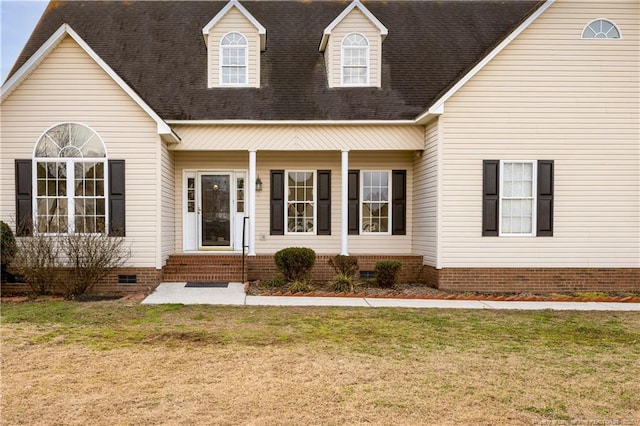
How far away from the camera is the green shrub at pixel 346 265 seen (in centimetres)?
1267

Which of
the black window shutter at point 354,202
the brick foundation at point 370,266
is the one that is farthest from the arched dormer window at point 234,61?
the brick foundation at point 370,266

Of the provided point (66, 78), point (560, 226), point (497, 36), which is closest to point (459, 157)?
point (560, 226)

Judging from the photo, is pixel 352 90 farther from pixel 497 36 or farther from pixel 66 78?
pixel 66 78

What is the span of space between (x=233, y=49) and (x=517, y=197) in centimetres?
840

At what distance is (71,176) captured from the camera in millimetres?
11953

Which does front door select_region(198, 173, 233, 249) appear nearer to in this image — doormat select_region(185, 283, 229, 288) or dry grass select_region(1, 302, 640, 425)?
doormat select_region(185, 283, 229, 288)

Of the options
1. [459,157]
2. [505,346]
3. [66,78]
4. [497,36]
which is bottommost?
[505,346]

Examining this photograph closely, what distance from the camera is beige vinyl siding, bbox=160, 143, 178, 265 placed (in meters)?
12.6

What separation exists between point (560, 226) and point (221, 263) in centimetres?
824

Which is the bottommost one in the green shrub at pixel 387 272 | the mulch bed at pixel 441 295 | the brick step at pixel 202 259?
the mulch bed at pixel 441 295

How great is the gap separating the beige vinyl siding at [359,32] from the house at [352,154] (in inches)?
1.5

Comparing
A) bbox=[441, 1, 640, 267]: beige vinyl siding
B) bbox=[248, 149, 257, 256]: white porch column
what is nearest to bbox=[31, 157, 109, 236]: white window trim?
bbox=[248, 149, 257, 256]: white porch column

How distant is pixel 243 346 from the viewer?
7.08m

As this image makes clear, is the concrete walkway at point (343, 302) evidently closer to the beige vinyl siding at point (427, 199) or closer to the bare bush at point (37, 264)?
the beige vinyl siding at point (427, 199)
